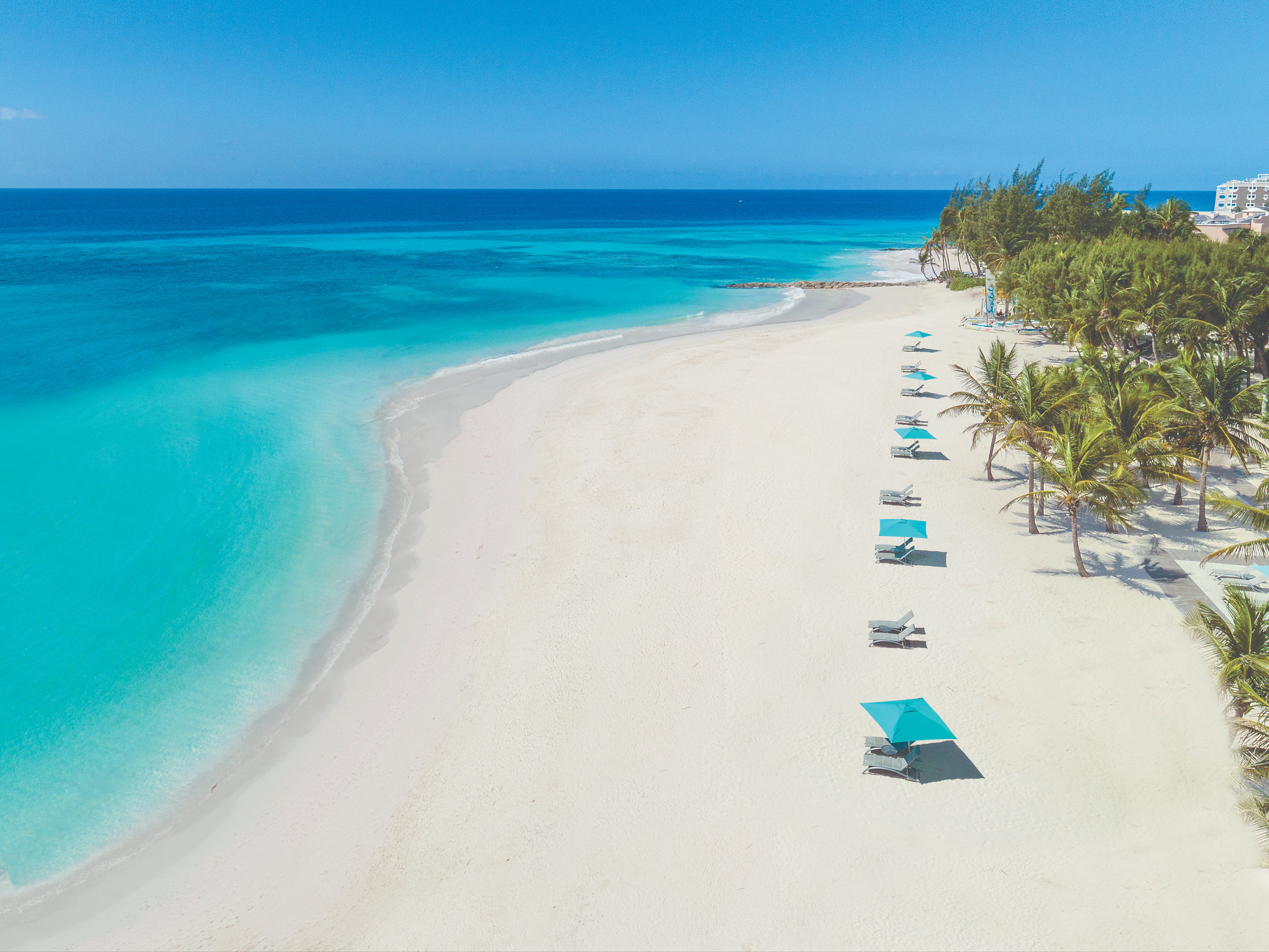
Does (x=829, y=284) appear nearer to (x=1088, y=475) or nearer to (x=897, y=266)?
(x=897, y=266)

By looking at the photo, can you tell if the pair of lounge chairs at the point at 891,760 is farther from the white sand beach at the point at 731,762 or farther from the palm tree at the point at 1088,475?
the palm tree at the point at 1088,475

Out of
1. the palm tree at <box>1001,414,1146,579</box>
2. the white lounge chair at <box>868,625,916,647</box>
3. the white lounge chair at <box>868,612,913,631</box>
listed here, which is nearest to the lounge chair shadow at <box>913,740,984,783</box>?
the white lounge chair at <box>868,625,916,647</box>

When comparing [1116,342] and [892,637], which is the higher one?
[1116,342]

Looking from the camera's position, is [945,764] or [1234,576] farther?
[1234,576]

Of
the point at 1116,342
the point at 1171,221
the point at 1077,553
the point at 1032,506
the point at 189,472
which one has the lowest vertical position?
the point at 189,472

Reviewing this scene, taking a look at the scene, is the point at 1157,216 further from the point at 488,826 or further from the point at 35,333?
the point at 35,333

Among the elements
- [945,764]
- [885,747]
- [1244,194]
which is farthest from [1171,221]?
[1244,194]

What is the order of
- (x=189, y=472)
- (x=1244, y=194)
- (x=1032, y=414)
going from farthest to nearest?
(x=1244, y=194), (x=189, y=472), (x=1032, y=414)
